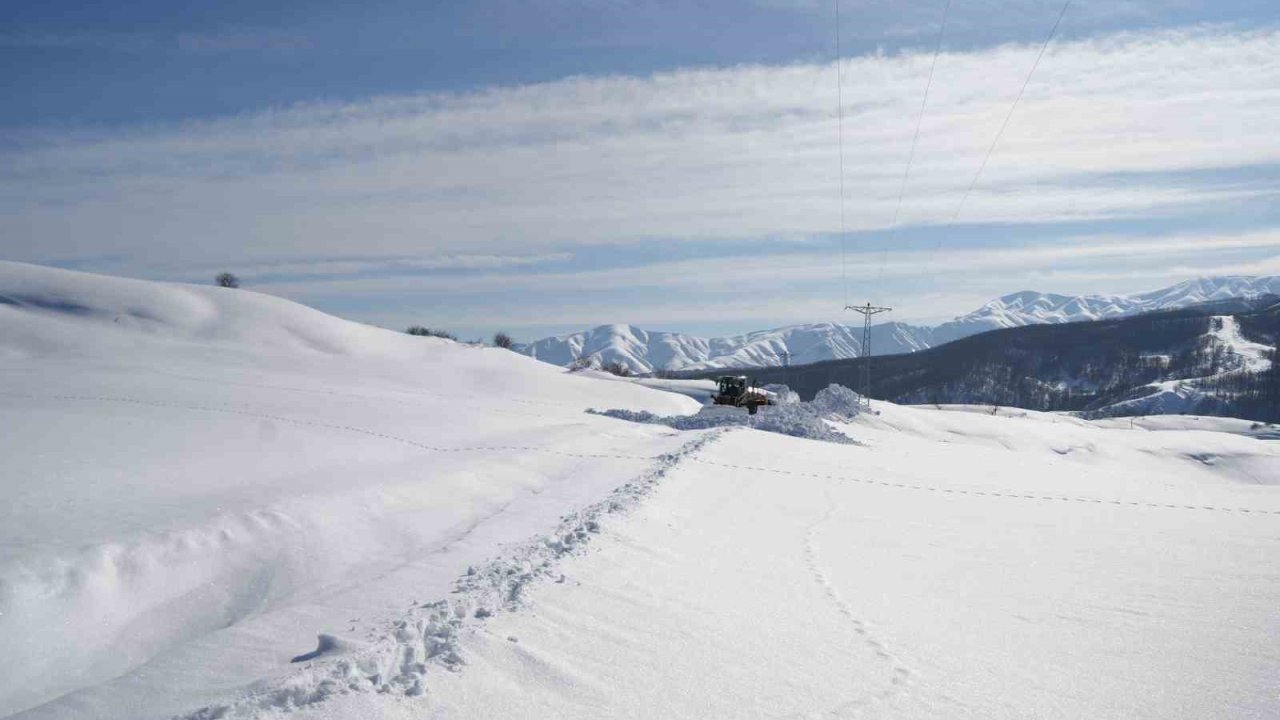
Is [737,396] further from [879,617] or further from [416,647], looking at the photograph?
[416,647]

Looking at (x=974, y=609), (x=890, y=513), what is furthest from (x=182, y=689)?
(x=890, y=513)

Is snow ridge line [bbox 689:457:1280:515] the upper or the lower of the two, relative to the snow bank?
lower

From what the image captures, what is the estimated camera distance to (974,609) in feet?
24.7

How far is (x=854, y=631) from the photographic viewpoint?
256 inches

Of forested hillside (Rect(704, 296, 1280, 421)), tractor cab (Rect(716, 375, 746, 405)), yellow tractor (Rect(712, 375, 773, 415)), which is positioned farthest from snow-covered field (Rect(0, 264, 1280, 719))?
forested hillside (Rect(704, 296, 1280, 421))

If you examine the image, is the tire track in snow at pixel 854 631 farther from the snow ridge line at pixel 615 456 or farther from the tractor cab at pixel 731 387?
the tractor cab at pixel 731 387

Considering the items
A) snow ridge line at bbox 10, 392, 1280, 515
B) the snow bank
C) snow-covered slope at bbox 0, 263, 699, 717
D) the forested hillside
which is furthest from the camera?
the forested hillside

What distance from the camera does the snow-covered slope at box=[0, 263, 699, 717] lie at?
6302 millimetres

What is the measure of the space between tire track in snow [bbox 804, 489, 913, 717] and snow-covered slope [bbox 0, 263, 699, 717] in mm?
3412

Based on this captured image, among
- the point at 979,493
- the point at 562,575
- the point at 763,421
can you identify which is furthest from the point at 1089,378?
the point at 562,575

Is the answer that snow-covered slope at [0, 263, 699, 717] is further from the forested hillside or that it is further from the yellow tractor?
the forested hillside

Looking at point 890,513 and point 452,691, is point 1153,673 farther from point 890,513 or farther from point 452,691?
point 890,513

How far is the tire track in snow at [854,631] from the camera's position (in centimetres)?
496

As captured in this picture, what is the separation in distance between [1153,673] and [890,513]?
757 centimetres
